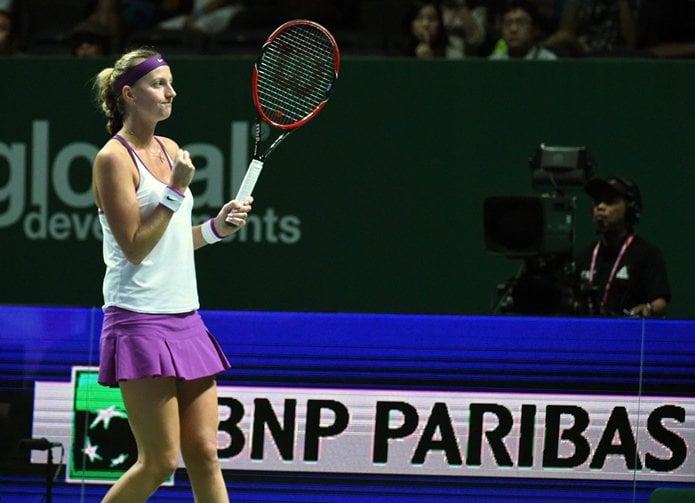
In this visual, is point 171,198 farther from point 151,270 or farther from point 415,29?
point 415,29

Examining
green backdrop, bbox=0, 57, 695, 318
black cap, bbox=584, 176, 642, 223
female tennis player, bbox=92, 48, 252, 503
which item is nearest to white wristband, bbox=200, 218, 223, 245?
female tennis player, bbox=92, 48, 252, 503

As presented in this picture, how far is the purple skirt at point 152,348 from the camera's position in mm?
4012

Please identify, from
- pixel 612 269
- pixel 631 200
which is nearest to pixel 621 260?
pixel 612 269

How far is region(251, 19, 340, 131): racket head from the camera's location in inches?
186

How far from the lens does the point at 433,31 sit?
27.6ft

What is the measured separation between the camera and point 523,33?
8219 mm

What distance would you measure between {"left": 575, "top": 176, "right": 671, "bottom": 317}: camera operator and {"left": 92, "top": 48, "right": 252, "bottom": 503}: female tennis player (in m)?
2.82

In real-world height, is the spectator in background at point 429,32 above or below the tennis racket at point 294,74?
above

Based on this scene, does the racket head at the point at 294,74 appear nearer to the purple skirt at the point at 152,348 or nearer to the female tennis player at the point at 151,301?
the female tennis player at the point at 151,301

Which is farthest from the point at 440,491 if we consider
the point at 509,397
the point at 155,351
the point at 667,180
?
the point at 667,180

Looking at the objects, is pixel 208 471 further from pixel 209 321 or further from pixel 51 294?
pixel 51 294

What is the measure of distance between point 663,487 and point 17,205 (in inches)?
A: 190

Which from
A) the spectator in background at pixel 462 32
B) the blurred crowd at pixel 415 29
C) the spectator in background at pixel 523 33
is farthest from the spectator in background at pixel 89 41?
the spectator in background at pixel 523 33

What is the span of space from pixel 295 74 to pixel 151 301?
3.74 feet
